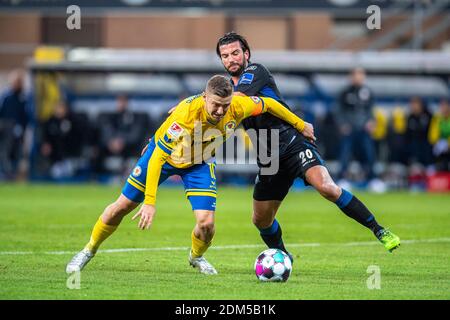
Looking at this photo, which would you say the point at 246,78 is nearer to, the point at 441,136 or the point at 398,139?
the point at 441,136

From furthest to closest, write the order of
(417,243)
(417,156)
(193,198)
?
(417,156) → (417,243) → (193,198)

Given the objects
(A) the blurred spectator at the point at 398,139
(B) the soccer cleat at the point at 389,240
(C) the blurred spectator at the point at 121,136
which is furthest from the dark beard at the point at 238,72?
(A) the blurred spectator at the point at 398,139

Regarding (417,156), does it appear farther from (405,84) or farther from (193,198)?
(193,198)

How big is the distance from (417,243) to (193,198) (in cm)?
430

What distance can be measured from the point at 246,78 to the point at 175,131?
1167mm

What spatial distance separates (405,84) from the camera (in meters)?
26.2

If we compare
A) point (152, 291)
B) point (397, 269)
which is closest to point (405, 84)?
point (397, 269)

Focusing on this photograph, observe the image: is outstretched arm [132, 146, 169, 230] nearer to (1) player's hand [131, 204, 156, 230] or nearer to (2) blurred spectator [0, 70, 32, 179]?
(1) player's hand [131, 204, 156, 230]

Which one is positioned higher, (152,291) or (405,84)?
(405,84)

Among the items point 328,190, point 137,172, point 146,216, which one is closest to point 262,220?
point 328,190

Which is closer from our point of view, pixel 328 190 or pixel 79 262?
pixel 79 262

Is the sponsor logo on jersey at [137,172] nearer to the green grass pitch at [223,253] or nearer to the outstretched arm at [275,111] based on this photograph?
the green grass pitch at [223,253]

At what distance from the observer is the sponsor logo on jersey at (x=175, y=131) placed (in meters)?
9.04

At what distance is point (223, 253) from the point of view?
37.7 ft
